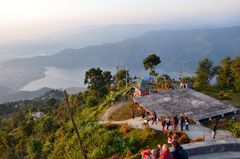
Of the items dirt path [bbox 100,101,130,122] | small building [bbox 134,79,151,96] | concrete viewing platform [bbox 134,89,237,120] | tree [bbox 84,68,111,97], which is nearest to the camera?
concrete viewing platform [bbox 134,89,237,120]

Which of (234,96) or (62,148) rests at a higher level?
(234,96)

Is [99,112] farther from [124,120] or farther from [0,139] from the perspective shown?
[0,139]

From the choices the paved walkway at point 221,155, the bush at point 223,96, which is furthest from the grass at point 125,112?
the paved walkway at point 221,155

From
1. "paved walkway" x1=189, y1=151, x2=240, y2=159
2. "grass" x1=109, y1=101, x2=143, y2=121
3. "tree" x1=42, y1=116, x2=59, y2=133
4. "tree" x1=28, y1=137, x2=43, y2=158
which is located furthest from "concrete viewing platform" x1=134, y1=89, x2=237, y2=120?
"tree" x1=42, y1=116, x2=59, y2=133

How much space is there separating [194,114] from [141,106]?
6.73 meters

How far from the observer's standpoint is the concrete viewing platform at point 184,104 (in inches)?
1152

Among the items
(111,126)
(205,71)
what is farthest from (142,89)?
(205,71)

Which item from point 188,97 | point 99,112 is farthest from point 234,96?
point 99,112

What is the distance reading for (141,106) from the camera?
3356 cm

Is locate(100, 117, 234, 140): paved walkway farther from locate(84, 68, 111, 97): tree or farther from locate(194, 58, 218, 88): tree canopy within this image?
locate(194, 58, 218, 88): tree canopy

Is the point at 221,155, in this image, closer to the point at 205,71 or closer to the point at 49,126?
the point at 49,126

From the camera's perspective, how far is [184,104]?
3177 centimetres

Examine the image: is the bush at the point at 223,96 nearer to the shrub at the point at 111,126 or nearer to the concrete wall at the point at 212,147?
the shrub at the point at 111,126

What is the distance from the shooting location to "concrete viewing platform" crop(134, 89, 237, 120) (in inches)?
1152
